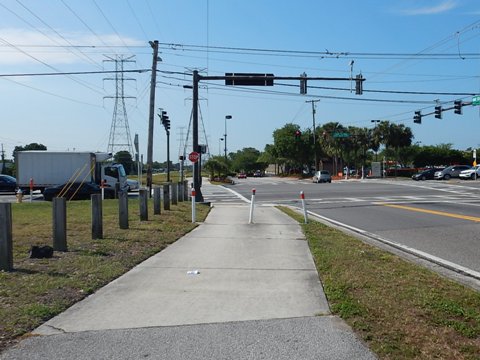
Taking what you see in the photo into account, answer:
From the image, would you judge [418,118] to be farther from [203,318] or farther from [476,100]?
[203,318]

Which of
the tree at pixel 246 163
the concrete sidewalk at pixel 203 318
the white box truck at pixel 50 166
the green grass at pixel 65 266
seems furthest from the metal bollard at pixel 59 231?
the tree at pixel 246 163

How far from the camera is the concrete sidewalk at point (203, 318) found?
4367 mm

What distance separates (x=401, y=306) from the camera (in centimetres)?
555

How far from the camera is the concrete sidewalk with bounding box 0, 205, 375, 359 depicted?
437 centimetres

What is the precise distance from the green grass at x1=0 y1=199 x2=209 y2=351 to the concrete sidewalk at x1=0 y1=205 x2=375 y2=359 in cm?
21

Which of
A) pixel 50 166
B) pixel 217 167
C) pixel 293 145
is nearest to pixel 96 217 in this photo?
pixel 50 166

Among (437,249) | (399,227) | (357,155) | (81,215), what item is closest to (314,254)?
(437,249)

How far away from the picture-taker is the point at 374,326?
4902mm

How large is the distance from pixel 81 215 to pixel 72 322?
37.7 ft

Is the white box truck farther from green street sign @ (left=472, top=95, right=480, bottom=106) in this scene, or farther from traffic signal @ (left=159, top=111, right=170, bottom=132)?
green street sign @ (left=472, top=95, right=480, bottom=106)

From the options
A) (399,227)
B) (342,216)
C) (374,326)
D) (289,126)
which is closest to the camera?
(374,326)

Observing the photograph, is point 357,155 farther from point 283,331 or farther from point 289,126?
point 283,331

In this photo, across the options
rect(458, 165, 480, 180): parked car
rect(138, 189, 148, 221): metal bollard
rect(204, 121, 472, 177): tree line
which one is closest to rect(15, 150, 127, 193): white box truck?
rect(138, 189, 148, 221): metal bollard

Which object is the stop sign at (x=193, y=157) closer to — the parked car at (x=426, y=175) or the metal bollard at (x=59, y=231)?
the metal bollard at (x=59, y=231)
